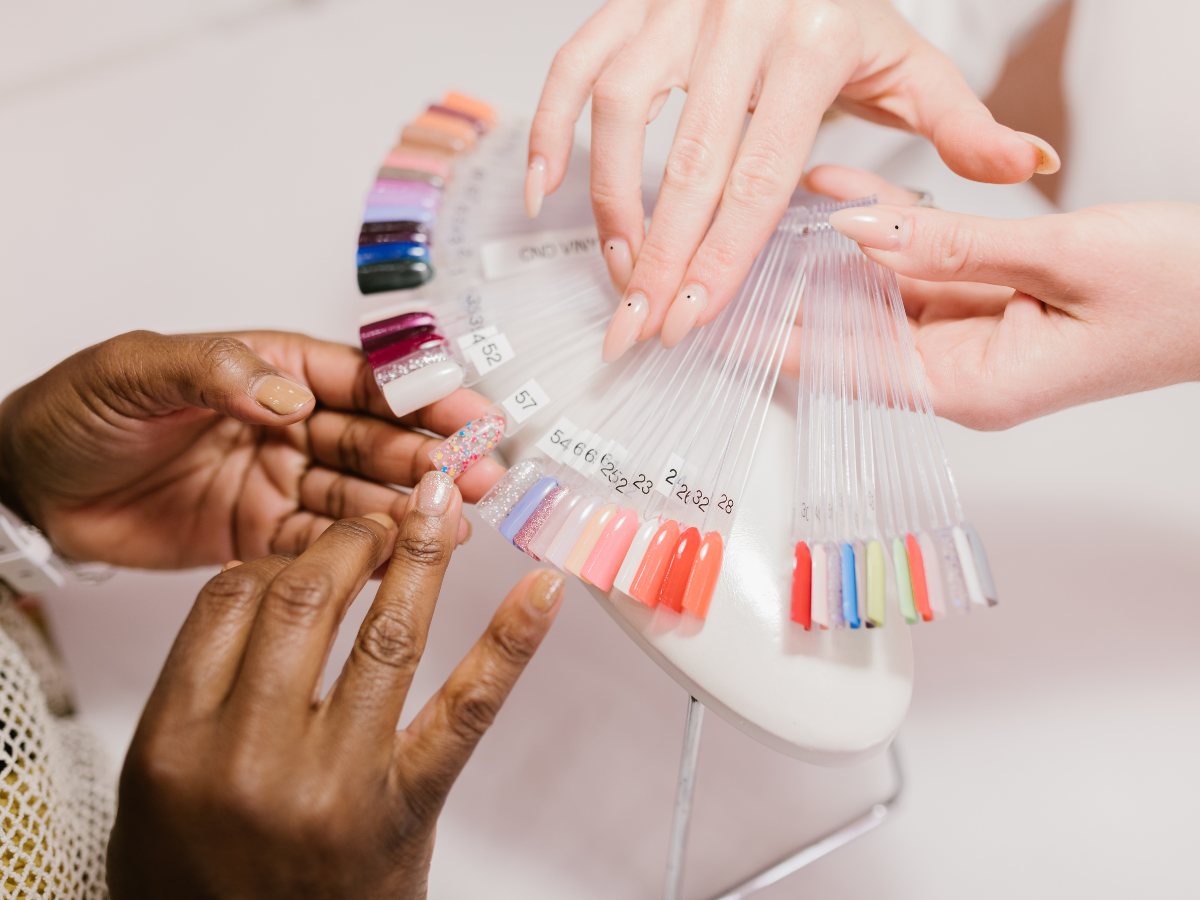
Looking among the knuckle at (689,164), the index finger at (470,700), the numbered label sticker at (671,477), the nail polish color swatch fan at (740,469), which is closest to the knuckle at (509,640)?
the index finger at (470,700)

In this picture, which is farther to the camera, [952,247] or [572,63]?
[572,63]

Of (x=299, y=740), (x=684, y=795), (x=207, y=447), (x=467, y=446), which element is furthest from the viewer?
(x=207, y=447)

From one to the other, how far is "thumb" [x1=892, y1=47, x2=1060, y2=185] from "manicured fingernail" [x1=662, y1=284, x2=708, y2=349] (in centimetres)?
35

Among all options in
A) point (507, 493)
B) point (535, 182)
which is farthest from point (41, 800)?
point (535, 182)

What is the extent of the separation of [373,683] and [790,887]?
2.56 ft

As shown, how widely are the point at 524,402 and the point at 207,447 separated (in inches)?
19.6

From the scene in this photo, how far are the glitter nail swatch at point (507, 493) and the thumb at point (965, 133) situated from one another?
0.59 meters

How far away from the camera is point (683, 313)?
75cm

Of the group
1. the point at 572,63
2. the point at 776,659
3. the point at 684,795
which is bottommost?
the point at 684,795

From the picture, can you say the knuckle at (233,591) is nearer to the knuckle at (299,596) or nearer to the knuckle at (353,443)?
the knuckle at (299,596)

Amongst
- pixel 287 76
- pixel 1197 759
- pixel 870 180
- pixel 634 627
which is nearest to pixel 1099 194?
pixel 870 180

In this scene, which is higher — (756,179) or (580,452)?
(756,179)

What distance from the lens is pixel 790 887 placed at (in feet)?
3.42

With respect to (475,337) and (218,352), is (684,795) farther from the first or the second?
(218,352)
